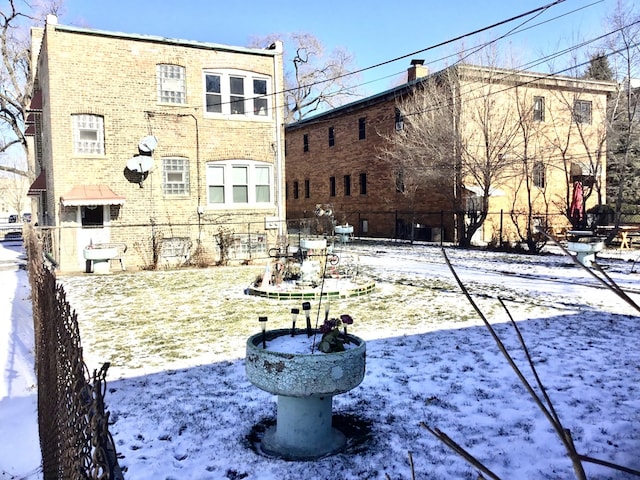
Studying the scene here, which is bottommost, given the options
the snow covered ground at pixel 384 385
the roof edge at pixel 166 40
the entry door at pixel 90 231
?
the snow covered ground at pixel 384 385

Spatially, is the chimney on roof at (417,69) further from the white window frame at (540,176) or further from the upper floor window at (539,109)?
the white window frame at (540,176)

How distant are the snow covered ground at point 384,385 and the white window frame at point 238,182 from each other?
7.48 metres

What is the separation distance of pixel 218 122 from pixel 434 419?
15385mm

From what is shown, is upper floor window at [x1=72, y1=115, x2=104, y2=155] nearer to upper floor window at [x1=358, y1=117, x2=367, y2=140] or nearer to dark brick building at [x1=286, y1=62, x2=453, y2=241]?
dark brick building at [x1=286, y1=62, x2=453, y2=241]

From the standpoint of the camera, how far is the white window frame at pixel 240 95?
59.1 ft

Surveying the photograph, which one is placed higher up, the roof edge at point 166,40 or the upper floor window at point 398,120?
the roof edge at point 166,40

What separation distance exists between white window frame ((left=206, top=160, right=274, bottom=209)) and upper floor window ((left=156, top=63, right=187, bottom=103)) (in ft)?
8.30

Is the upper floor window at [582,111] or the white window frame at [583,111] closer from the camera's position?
the upper floor window at [582,111]

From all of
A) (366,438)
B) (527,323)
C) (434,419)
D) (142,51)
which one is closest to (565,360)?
(527,323)

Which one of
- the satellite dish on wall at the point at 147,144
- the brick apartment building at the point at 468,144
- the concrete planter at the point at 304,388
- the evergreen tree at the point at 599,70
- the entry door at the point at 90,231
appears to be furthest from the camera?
the evergreen tree at the point at 599,70

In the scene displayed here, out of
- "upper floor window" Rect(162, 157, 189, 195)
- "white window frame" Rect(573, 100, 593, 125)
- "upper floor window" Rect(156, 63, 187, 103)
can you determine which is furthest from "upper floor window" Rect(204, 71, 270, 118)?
"white window frame" Rect(573, 100, 593, 125)

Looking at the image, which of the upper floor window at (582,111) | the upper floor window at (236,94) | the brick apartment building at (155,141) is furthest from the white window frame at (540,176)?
the upper floor window at (236,94)

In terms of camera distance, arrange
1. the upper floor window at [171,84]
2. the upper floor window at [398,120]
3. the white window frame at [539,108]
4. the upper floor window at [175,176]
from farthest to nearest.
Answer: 1. the upper floor window at [398,120]
2. the white window frame at [539,108]
3. the upper floor window at [175,176]
4. the upper floor window at [171,84]

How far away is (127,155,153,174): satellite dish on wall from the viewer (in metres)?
16.4
